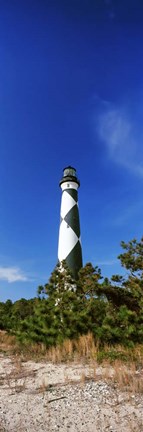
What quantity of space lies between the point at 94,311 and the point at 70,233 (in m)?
6.45

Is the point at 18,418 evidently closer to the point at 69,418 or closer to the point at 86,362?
the point at 69,418

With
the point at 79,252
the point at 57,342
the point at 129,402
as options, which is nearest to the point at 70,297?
the point at 57,342

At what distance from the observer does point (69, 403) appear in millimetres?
3854

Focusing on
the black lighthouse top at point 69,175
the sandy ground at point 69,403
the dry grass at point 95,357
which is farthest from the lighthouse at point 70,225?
the sandy ground at point 69,403

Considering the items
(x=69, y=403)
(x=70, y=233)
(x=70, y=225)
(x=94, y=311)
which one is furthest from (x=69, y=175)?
(x=69, y=403)

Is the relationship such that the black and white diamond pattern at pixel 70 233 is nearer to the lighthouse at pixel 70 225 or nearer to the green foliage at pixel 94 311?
the lighthouse at pixel 70 225

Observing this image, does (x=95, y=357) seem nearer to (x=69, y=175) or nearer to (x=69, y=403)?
(x=69, y=403)

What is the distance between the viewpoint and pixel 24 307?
1516 centimetres

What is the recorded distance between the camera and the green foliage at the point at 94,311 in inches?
262

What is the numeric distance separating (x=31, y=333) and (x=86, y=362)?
2.29 meters

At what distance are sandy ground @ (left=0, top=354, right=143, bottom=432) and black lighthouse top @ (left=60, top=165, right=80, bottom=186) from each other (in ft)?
35.7

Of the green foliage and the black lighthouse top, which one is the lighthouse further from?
the green foliage

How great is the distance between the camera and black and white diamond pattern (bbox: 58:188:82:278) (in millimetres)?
13055

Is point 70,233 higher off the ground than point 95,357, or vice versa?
point 70,233
